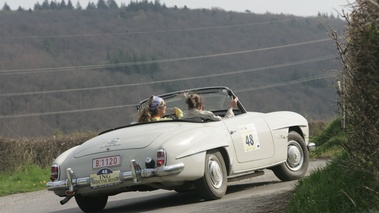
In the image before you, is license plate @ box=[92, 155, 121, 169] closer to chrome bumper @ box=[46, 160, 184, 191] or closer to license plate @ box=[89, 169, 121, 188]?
license plate @ box=[89, 169, 121, 188]

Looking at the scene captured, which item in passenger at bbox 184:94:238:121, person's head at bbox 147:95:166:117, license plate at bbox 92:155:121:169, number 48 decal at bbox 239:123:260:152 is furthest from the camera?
person's head at bbox 147:95:166:117

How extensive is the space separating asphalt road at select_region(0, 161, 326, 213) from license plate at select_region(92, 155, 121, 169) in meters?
0.78

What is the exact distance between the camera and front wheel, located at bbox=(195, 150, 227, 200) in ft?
Answer: 36.7

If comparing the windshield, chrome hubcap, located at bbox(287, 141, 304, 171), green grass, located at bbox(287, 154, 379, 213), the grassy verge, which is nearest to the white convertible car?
chrome hubcap, located at bbox(287, 141, 304, 171)

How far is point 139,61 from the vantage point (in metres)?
134

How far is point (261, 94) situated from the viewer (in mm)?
128375

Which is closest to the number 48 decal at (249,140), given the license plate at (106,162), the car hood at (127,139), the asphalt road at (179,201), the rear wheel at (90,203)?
the asphalt road at (179,201)

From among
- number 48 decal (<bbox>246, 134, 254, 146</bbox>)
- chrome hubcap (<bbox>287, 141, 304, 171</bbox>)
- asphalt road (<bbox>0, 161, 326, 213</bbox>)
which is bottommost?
asphalt road (<bbox>0, 161, 326, 213</bbox>)

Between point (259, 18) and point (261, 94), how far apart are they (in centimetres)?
5483

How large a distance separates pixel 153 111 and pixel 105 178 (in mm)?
1958

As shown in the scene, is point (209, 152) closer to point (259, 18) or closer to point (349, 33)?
point (349, 33)

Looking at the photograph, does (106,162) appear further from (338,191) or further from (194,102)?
(338,191)

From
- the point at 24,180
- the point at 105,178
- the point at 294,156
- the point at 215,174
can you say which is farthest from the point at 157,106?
the point at 24,180

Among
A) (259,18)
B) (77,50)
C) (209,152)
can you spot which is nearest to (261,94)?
(77,50)
